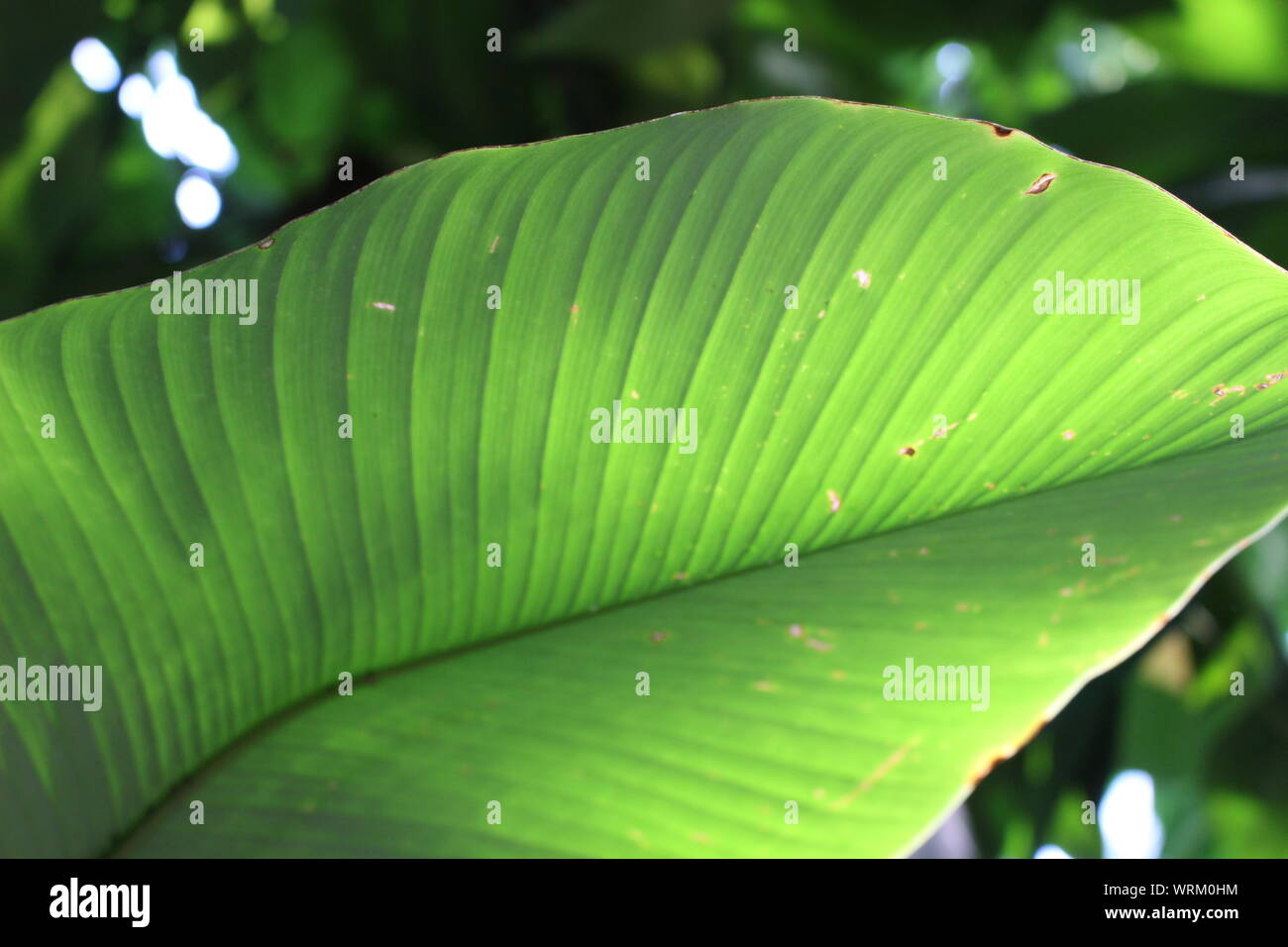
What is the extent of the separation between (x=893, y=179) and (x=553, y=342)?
12 centimetres

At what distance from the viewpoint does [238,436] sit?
29 cm

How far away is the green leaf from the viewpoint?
28 centimetres

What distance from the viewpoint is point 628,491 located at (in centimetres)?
33

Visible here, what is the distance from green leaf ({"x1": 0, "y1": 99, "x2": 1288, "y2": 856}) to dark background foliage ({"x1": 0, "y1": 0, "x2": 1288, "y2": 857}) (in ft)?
3.02

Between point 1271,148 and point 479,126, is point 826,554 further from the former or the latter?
point 1271,148

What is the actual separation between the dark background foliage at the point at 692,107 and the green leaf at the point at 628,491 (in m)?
0.92

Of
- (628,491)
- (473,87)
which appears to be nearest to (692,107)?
(473,87)

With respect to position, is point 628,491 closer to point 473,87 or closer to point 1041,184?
point 1041,184

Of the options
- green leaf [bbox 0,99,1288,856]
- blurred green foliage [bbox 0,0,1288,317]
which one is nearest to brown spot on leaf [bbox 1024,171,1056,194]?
green leaf [bbox 0,99,1288,856]

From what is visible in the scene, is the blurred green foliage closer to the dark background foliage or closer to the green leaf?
the dark background foliage

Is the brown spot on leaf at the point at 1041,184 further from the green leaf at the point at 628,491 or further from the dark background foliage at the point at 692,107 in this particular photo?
the dark background foliage at the point at 692,107

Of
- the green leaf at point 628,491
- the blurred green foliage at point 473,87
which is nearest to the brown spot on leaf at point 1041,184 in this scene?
the green leaf at point 628,491
